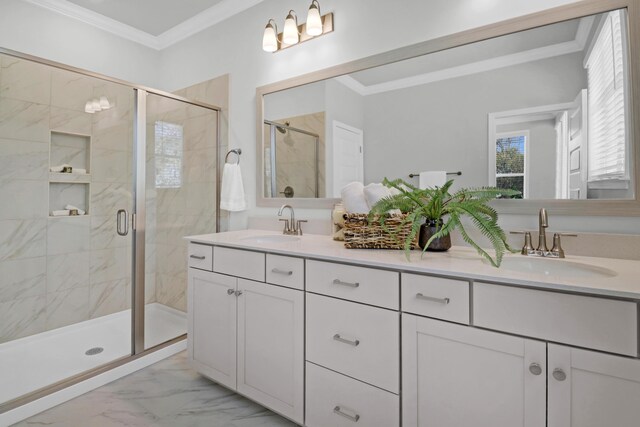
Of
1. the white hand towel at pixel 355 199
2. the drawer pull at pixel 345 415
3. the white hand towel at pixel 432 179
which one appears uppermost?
the white hand towel at pixel 432 179

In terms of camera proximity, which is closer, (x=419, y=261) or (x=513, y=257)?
(x=419, y=261)

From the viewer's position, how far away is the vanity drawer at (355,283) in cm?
119

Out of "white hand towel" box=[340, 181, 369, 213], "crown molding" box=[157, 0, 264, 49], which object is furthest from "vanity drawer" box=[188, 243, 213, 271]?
"crown molding" box=[157, 0, 264, 49]

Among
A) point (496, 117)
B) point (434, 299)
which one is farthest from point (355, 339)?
point (496, 117)

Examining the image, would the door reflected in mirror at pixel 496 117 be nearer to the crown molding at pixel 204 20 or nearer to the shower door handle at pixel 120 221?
the crown molding at pixel 204 20

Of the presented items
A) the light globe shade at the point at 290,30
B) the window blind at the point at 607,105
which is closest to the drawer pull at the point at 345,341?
the window blind at the point at 607,105

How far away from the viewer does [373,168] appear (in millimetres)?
1859

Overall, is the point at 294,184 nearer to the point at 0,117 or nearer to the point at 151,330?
the point at 151,330

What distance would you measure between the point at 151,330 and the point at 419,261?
1.99m

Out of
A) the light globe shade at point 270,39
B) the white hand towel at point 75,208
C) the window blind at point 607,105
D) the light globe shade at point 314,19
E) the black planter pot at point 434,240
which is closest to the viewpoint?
the window blind at point 607,105

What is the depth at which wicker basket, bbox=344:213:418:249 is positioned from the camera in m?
1.44

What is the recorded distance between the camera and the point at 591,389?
87 cm

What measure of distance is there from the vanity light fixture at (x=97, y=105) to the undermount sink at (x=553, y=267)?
118 inches

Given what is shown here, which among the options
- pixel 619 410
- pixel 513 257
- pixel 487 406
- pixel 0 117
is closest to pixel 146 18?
pixel 0 117
